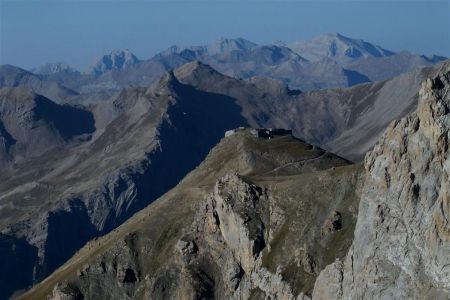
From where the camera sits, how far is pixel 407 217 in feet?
354

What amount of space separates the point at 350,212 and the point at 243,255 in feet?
78.4

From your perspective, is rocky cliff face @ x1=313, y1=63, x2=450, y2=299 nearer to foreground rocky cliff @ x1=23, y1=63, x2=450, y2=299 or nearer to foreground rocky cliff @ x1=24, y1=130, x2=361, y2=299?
foreground rocky cliff @ x1=23, y1=63, x2=450, y2=299

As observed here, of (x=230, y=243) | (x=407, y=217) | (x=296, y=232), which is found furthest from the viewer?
(x=230, y=243)

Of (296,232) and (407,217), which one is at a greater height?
(407,217)

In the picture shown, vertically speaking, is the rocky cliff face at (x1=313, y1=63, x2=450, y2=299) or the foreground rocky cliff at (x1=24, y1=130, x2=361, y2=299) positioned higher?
the rocky cliff face at (x1=313, y1=63, x2=450, y2=299)

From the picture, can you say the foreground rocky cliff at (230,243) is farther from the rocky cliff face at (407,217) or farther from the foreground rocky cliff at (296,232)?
the rocky cliff face at (407,217)

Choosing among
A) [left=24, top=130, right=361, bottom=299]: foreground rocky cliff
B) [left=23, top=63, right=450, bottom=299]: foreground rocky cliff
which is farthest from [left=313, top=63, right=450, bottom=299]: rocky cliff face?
[left=24, top=130, right=361, bottom=299]: foreground rocky cliff

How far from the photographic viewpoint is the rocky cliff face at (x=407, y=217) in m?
101

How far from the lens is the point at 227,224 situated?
6088 inches

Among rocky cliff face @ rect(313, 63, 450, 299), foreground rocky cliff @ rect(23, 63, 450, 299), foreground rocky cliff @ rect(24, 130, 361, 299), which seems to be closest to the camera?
rocky cliff face @ rect(313, 63, 450, 299)

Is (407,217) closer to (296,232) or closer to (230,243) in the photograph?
(296,232)

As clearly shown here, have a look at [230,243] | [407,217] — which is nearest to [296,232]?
[230,243]

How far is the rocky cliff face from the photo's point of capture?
10094 cm

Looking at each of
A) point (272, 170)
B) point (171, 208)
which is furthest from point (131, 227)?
point (272, 170)
